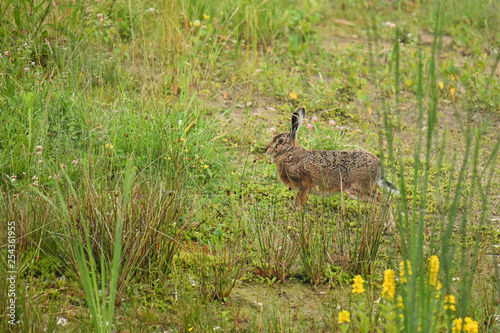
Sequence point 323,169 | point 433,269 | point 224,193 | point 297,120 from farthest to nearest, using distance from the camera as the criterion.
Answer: point 297,120 → point 323,169 → point 224,193 → point 433,269

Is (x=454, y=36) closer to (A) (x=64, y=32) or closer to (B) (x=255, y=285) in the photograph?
(A) (x=64, y=32)

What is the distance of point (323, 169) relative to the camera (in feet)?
16.6

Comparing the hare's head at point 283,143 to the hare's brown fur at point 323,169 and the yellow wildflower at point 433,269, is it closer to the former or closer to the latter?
the hare's brown fur at point 323,169

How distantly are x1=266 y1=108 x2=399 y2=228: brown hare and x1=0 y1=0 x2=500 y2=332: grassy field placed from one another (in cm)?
18

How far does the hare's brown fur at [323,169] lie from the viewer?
4.89 metres

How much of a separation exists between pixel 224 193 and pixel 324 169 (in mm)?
957

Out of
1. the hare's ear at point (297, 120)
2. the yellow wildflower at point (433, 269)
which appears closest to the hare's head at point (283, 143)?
the hare's ear at point (297, 120)

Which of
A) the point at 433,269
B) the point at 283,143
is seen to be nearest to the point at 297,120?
the point at 283,143

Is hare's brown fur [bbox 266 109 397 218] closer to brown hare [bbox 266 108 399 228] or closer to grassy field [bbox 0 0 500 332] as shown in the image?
brown hare [bbox 266 108 399 228]

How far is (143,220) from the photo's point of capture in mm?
3480

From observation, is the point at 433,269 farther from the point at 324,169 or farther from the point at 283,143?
the point at 283,143

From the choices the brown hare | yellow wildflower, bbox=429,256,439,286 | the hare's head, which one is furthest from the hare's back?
yellow wildflower, bbox=429,256,439,286

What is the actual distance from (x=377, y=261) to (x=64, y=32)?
3898 millimetres

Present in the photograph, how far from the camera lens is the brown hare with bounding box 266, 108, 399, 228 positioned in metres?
4.89
